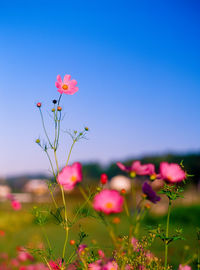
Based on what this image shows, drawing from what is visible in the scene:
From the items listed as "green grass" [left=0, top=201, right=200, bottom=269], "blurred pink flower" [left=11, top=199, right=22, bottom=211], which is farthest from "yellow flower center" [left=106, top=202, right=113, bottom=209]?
"green grass" [left=0, top=201, right=200, bottom=269]

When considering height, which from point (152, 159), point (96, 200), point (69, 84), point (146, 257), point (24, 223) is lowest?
point (152, 159)

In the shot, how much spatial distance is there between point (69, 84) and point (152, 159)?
4536 centimetres

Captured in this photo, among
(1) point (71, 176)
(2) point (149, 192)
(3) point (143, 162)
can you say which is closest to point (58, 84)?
(1) point (71, 176)

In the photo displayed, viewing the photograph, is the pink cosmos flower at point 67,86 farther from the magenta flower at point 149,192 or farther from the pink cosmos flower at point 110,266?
the pink cosmos flower at point 110,266

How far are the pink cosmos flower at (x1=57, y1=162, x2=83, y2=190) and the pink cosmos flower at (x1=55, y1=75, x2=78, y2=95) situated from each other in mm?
390

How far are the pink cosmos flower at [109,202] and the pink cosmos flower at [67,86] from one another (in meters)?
0.53

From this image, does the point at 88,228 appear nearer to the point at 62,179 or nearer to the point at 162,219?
the point at 162,219

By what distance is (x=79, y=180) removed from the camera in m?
0.80

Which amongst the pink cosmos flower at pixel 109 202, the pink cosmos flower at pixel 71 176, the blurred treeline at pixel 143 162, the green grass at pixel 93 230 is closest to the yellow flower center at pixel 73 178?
the pink cosmos flower at pixel 71 176

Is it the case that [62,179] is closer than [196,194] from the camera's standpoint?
Yes

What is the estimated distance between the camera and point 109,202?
712mm

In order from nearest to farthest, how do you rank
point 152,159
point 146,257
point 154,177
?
point 154,177, point 146,257, point 152,159

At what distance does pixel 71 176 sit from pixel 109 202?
17 cm

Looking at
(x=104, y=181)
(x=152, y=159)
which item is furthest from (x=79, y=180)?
(x=152, y=159)
